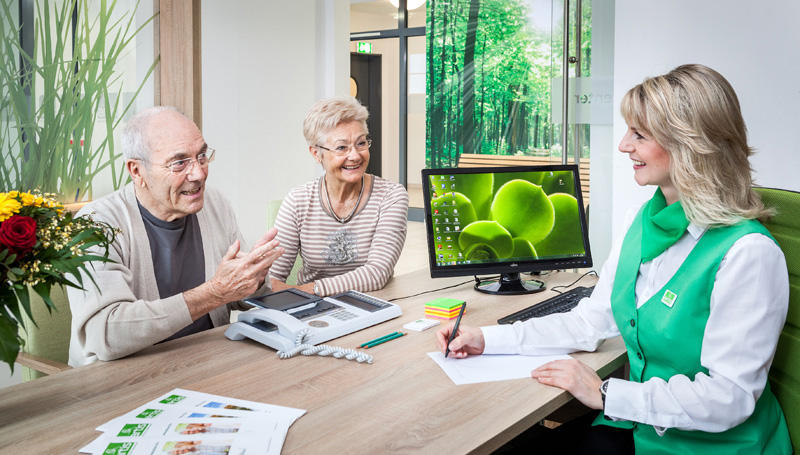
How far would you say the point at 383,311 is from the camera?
2141mm

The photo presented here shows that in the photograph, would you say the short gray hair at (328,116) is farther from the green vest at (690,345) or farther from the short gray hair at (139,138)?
the green vest at (690,345)

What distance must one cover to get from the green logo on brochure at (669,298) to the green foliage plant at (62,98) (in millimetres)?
2959

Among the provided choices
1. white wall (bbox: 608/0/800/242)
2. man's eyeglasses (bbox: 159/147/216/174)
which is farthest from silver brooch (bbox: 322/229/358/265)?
white wall (bbox: 608/0/800/242)

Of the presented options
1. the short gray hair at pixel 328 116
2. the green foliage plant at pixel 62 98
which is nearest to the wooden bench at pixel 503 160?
the short gray hair at pixel 328 116

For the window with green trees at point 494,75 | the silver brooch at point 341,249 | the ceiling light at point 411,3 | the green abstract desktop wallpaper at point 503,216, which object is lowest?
the silver brooch at point 341,249

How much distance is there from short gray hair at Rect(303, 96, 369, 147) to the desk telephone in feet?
2.71

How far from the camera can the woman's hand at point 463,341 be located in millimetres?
1809

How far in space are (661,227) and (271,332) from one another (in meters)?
1.05

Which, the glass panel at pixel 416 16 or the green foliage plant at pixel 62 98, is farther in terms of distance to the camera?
the glass panel at pixel 416 16

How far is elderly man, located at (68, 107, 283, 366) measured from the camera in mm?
1793

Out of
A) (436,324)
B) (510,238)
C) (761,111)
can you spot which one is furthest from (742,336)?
(761,111)

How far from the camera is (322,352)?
1.81 meters

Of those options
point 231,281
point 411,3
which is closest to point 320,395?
point 231,281

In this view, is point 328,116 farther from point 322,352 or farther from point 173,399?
point 173,399
